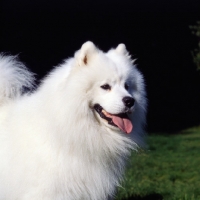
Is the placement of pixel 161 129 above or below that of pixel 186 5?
below

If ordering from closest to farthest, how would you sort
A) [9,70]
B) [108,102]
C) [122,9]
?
[108,102] < [9,70] < [122,9]

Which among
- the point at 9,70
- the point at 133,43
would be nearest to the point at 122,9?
the point at 133,43

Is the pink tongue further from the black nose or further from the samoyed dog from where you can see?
the black nose

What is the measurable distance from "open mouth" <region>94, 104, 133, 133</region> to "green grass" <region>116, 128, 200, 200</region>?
0.52 meters

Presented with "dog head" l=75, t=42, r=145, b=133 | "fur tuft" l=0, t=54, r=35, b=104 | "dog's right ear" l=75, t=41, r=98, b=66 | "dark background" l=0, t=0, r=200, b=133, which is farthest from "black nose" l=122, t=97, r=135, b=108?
"dark background" l=0, t=0, r=200, b=133

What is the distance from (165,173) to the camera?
27.7 feet

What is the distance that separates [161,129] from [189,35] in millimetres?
6305

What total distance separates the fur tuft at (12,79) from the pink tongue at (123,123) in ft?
4.07

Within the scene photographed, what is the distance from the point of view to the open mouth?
14.6 ft

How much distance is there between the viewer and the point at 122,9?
2108cm

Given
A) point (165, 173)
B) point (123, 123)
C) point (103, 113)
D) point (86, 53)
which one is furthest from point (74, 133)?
point (165, 173)

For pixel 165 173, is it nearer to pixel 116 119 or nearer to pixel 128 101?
pixel 116 119

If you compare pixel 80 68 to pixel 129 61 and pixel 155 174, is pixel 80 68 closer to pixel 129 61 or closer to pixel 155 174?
pixel 129 61

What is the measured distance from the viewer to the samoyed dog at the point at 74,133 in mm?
4324
